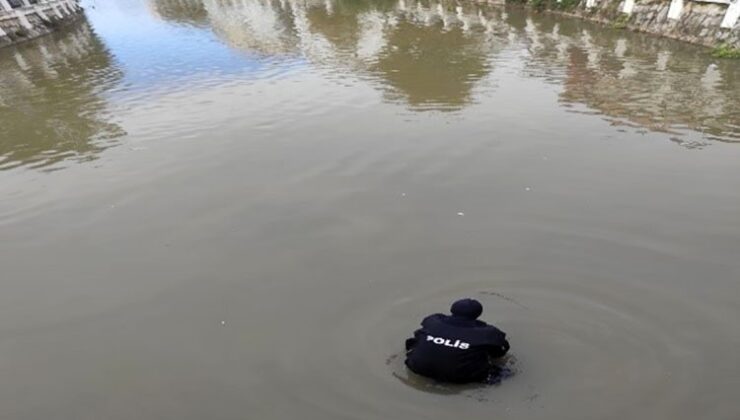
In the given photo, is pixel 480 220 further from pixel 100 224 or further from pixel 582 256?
pixel 100 224

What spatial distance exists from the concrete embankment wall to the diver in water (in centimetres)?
3198

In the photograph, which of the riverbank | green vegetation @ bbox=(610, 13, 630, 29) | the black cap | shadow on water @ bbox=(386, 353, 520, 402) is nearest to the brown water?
shadow on water @ bbox=(386, 353, 520, 402)

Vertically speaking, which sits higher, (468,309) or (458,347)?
(468,309)

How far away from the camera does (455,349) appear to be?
4.82m

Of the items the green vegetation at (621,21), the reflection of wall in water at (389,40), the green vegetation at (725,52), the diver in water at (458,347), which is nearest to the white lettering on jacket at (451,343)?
the diver in water at (458,347)

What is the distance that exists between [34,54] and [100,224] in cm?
2304

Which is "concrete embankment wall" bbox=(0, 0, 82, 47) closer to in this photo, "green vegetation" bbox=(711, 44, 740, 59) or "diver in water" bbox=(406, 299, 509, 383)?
"green vegetation" bbox=(711, 44, 740, 59)

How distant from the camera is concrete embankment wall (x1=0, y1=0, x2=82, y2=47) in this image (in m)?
30.3

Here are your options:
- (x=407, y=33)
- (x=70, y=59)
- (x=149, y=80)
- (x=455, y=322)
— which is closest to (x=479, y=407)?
(x=455, y=322)

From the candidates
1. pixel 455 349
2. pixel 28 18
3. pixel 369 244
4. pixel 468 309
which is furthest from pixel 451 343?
pixel 28 18

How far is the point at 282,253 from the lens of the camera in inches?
294

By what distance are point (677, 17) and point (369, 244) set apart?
17162 mm

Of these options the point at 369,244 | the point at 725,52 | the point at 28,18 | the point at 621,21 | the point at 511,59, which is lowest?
the point at 621,21

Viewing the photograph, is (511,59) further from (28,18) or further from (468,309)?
(28,18)
